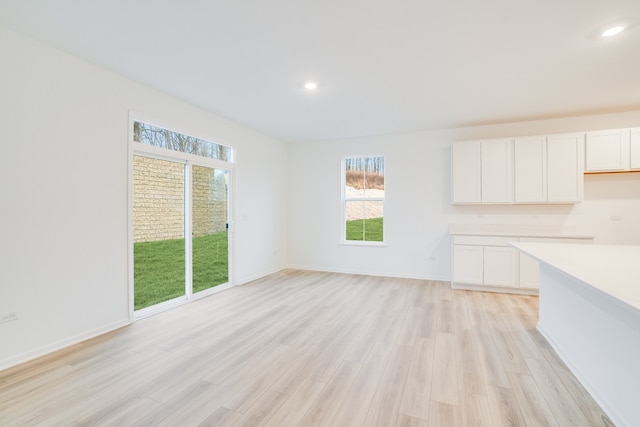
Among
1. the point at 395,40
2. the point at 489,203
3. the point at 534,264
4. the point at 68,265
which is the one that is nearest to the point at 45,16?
the point at 68,265

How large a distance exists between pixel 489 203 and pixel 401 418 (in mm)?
4028

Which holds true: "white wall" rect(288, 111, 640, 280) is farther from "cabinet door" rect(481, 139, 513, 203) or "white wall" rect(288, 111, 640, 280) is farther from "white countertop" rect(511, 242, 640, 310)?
"white countertop" rect(511, 242, 640, 310)

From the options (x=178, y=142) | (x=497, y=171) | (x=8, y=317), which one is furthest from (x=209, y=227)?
(x=497, y=171)

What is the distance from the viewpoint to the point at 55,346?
2.62 meters

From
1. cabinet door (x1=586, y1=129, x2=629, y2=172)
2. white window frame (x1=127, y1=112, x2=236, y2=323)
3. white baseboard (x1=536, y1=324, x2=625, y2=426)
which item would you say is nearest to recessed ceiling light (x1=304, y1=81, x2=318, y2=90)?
white window frame (x1=127, y1=112, x2=236, y2=323)

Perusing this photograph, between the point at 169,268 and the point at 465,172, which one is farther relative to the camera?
the point at 465,172

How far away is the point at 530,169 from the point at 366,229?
2.89 m

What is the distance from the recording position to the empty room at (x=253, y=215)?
6.54 ft

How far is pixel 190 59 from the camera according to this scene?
2830mm

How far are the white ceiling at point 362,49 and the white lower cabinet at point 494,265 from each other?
6.46ft

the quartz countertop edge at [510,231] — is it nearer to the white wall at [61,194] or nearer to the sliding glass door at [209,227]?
the sliding glass door at [209,227]

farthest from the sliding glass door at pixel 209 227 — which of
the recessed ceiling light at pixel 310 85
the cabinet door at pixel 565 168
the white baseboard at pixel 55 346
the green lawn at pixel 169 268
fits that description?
the cabinet door at pixel 565 168

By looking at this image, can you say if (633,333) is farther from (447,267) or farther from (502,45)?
(447,267)

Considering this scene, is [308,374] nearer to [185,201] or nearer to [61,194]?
[61,194]
